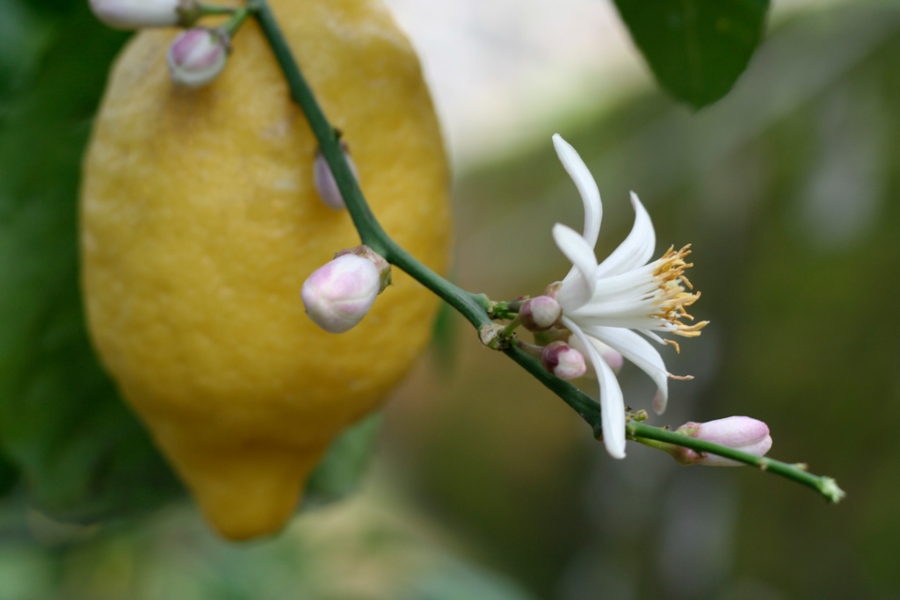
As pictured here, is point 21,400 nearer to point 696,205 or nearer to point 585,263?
point 585,263

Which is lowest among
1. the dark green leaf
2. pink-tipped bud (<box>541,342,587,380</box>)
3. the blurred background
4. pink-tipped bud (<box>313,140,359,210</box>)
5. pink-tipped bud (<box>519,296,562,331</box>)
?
the blurred background

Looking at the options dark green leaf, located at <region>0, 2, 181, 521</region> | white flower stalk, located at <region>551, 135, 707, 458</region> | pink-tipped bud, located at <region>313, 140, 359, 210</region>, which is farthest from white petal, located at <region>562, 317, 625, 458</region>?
dark green leaf, located at <region>0, 2, 181, 521</region>

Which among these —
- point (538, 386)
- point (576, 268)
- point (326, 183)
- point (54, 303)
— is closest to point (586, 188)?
point (576, 268)

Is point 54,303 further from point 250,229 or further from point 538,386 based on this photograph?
point 538,386

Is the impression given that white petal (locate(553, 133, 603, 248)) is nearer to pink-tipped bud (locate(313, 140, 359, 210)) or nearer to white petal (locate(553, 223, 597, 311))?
white petal (locate(553, 223, 597, 311))

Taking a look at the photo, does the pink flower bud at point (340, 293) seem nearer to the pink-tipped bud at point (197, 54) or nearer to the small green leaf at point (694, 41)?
the pink-tipped bud at point (197, 54)

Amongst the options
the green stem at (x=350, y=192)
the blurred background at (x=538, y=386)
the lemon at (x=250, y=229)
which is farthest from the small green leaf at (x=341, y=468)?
the green stem at (x=350, y=192)
